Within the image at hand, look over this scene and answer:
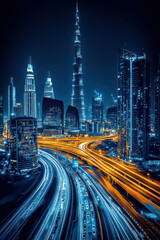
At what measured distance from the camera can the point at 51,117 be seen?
75562 mm

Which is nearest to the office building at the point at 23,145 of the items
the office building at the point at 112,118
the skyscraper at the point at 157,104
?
the skyscraper at the point at 157,104

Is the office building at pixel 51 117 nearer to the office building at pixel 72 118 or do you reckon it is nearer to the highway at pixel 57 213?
the office building at pixel 72 118

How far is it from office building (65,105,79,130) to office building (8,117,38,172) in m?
47.8

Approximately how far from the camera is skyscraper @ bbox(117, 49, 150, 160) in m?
35.3

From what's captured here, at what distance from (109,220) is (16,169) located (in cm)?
2077

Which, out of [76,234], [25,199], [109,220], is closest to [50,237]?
[76,234]

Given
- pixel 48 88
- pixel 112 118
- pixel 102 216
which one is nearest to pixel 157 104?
pixel 112 118

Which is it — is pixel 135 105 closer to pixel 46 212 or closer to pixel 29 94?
pixel 46 212

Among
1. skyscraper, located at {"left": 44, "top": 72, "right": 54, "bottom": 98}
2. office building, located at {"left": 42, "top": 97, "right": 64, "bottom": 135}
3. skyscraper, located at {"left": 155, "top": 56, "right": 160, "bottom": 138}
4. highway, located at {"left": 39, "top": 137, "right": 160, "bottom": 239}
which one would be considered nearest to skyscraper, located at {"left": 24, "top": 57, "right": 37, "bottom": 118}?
skyscraper, located at {"left": 44, "top": 72, "right": 54, "bottom": 98}

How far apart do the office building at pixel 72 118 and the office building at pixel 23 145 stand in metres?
47.8

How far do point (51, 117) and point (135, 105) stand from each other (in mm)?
48148

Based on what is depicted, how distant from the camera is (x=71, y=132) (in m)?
75.1

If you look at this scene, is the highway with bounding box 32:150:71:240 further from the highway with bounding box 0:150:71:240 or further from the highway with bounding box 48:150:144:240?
the highway with bounding box 48:150:144:240

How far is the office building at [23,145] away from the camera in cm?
3070
